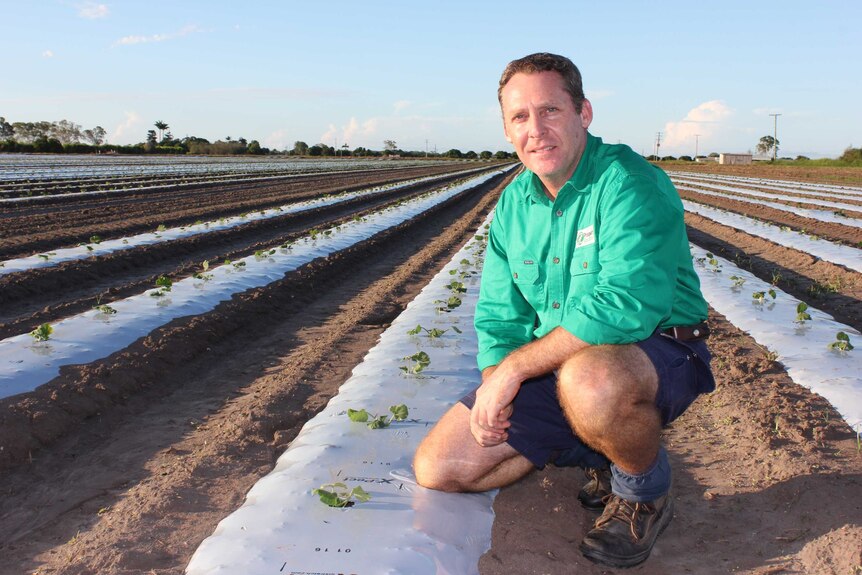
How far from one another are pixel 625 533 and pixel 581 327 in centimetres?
86

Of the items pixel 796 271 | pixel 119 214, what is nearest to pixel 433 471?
pixel 796 271

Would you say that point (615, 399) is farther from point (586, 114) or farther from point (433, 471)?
point (586, 114)

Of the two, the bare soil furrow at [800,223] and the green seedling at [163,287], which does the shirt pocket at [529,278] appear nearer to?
the green seedling at [163,287]

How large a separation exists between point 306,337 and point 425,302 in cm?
123

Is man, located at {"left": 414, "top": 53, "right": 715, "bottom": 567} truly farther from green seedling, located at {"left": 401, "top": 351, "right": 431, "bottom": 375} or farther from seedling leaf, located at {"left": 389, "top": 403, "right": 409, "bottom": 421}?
green seedling, located at {"left": 401, "top": 351, "right": 431, "bottom": 375}

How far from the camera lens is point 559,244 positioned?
9.24 feet

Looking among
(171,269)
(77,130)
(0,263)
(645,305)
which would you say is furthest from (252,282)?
(77,130)

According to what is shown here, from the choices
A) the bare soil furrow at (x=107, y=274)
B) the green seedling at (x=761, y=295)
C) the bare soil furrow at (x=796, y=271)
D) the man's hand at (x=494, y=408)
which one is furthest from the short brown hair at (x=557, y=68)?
the bare soil furrow at (x=107, y=274)

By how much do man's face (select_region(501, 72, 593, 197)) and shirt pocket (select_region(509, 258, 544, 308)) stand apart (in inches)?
14.5

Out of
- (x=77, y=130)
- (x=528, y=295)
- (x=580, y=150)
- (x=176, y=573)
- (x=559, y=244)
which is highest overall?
(x=77, y=130)

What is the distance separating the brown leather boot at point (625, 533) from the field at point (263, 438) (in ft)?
0.27

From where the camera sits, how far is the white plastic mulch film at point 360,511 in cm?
246

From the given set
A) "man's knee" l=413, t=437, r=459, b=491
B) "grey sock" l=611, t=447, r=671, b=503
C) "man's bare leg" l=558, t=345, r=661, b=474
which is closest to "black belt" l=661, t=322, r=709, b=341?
"man's bare leg" l=558, t=345, r=661, b=474

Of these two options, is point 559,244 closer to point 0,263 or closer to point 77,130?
point 0,263
